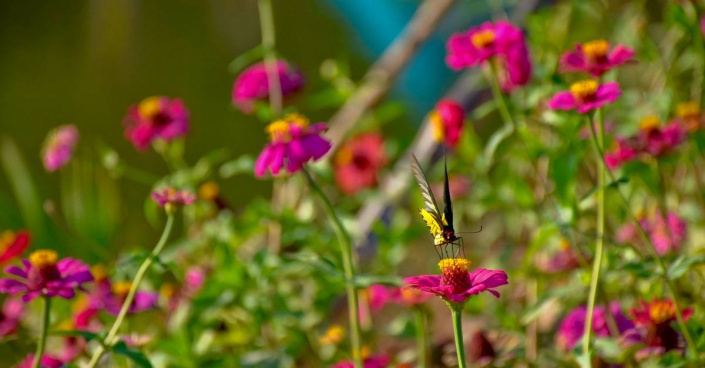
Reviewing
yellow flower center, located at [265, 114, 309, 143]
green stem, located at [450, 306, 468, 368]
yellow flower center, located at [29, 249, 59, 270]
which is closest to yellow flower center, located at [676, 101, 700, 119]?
yellow flower center, located at [265, 114, 309, 143]

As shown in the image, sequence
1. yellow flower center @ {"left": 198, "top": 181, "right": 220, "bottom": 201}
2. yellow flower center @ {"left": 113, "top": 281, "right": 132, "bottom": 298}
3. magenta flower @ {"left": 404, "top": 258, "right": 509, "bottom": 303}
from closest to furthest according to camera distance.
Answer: magenta flower @ {"left": 404, "top": 258, "right": 509, "bottom": 303}, yellow flower center @ {"left": 113, "top": 281, "right": 132, "bottom": 298}, yellow flower center @ {"left": 198, "top": 181, "right": 220, "bottom": 201}

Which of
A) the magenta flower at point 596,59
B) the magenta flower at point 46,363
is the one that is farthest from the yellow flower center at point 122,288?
the magenta flower at point 596,59

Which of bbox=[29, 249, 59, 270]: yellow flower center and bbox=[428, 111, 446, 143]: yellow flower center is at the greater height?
bbox=[428, 111, 446, 143]: yellow flower center

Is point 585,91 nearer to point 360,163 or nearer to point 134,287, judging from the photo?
point 134,287

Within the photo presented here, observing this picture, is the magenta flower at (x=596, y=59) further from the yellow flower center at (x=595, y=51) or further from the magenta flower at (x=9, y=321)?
the magenta flower at (x=9, y=321)

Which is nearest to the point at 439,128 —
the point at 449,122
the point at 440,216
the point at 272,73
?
the point at 449,122

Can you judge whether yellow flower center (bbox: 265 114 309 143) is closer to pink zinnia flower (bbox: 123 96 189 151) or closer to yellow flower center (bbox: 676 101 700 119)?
pink zinnia flower (bbox: 123 96 189 151)

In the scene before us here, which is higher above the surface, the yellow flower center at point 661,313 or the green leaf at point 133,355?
the green leaf at point 133,355

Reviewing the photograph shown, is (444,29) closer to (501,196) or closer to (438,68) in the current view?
(438,68)
